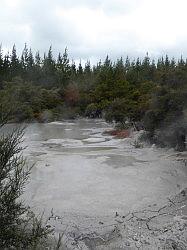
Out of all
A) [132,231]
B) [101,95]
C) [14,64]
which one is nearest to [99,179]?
[132,231]

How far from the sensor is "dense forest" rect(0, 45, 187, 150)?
27766 mm

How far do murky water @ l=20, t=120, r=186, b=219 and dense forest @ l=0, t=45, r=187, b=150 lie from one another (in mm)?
2632

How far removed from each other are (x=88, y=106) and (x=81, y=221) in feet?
172

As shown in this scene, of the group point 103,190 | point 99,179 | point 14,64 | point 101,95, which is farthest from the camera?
point 14,64

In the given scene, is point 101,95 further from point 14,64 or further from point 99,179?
point 99,179

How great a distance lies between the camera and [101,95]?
216 feet

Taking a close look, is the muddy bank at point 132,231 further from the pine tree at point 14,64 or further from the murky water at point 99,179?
the pine tree at point 14,64

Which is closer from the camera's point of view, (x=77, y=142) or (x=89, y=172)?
(x=89, y=172)

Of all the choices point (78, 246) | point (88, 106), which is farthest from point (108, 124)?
point (78, 246)

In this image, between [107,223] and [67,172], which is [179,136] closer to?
[67,172]

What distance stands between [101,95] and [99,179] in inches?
1891

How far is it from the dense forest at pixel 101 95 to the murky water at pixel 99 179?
263cm

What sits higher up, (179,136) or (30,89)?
(30,89)

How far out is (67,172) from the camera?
780 inches
